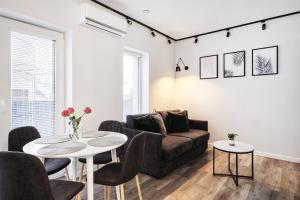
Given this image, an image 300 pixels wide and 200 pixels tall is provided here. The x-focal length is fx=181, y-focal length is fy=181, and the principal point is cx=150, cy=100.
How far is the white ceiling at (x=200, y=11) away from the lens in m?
2.92

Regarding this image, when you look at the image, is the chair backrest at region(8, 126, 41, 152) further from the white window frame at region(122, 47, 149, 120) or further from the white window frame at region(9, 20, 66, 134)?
the white window frame at region(122, 47, 149, 120)

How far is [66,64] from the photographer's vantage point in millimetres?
2672

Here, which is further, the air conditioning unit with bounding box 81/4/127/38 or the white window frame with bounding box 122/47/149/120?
the white window frame with bounding box 122/47/149/120

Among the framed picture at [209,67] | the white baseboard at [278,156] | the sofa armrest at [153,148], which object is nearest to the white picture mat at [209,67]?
the framed picture at [209,67]

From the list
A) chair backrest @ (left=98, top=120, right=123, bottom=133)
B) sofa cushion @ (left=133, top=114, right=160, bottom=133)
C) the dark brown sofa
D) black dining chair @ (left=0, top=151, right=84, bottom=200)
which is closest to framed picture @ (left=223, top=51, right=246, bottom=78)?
the dark brown sofa

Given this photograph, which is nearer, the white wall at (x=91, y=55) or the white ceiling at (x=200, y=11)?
the white wall at (x=91, y=55)

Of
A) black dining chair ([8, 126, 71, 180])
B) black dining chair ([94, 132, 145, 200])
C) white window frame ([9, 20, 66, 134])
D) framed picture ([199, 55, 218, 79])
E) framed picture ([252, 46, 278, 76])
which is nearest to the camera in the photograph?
black dining chair ([94, 132, 145, 200])

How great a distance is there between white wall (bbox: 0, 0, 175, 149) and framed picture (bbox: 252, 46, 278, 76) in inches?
88.6

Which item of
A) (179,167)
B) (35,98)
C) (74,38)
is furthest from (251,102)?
(35,98)

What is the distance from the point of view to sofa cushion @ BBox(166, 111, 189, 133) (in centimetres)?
362

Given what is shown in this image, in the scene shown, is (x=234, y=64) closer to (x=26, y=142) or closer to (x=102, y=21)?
(x=102, y=21)

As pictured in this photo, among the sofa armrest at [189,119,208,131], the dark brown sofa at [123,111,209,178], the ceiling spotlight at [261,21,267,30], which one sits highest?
the ceiling spotlight at [261,21,267,30]

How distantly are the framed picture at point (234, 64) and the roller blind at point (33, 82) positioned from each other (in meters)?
3.40

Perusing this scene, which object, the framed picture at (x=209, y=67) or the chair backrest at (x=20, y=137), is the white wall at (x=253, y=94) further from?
the chair backrest at (x=20, y=137)
